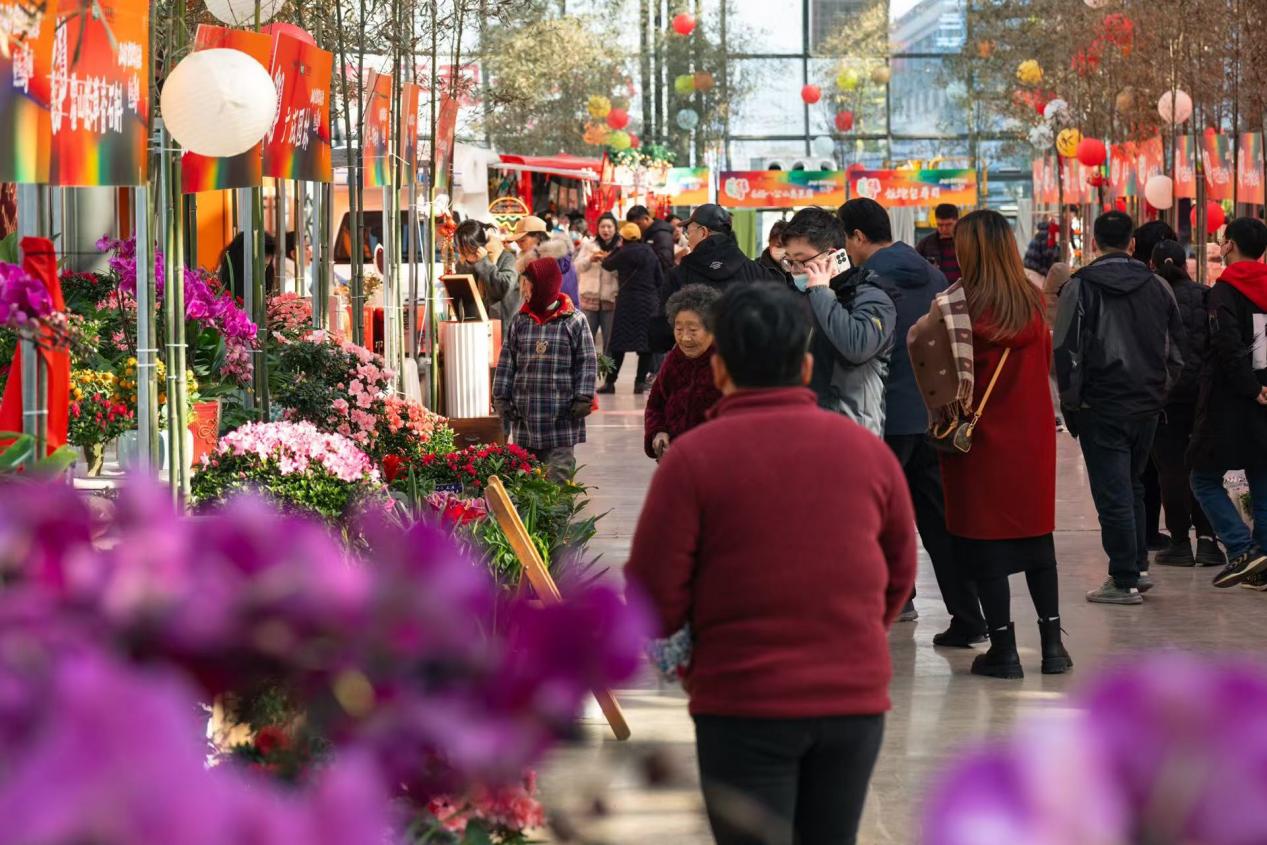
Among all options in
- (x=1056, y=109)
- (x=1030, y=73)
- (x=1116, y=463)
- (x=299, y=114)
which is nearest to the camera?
(x=299, y=114)

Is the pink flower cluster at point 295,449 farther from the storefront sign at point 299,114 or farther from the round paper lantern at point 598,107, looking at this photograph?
the round paper lantern at point 598,107

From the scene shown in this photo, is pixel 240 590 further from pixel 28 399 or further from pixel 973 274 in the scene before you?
pixel 973 274

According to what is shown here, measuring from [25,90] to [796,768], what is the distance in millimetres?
2192

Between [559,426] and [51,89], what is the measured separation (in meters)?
4.88

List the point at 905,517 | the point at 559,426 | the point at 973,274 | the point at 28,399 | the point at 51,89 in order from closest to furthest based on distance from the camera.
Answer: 1. the point at 905,517
2. the point at 51,89
3. the point at 28,399
4. the point at 973,274
5. the point at 559,426

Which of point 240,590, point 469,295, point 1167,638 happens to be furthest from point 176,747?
point 469,295

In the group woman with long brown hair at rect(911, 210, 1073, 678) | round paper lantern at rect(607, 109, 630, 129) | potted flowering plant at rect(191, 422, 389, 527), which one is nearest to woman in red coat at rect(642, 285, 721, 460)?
woman with long brown hair at rect(911, 210, 1073, 678)

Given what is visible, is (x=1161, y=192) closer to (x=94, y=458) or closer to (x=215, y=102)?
(x=94, y=458)

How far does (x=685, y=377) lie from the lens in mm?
6578

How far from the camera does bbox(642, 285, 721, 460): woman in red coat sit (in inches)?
254

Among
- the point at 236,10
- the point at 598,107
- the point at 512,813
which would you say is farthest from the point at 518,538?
the point at 598,107

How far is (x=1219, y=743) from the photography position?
87cm

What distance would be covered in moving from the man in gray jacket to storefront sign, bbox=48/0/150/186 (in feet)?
8.74

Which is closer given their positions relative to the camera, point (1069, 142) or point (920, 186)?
point (1069, 142)
